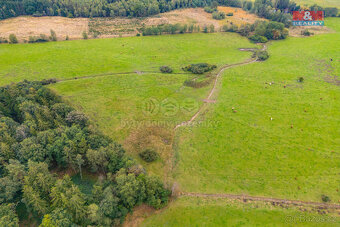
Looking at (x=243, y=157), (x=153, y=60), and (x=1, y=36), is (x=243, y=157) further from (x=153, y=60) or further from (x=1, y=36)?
(x=1, y=36)

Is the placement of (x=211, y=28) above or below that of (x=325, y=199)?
above

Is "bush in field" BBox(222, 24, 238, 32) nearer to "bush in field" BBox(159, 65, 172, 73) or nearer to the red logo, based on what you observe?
the red logo

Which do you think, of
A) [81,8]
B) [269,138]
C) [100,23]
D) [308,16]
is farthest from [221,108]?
[308,16]

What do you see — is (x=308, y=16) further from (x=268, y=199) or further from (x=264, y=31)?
(x=268, y=199)

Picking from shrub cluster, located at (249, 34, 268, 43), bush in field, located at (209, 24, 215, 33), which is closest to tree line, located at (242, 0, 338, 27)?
shrub cluster, located at (249, 34, 268, 43)

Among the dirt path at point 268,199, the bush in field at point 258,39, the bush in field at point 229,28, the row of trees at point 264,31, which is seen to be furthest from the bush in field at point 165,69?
the row of trees at point 264,31

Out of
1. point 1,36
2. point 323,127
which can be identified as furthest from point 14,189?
point 1,36
